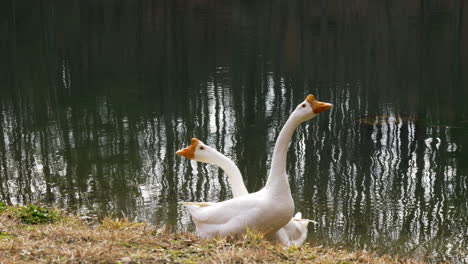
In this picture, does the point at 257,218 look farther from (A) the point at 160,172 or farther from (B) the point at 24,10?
(B) the point at 24,10

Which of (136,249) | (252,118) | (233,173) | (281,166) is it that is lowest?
(136,249)

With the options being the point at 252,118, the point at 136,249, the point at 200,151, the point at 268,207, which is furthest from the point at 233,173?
the point at 252,118

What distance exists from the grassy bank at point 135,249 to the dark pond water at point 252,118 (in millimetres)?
3066

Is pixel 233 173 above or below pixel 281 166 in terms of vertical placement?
below

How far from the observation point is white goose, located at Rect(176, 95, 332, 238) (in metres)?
6.37

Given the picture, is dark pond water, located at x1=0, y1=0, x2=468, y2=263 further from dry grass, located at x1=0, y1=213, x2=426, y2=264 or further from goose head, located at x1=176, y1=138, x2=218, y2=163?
dry grass, located at x1=0, y1=213, x2=426, y2=264

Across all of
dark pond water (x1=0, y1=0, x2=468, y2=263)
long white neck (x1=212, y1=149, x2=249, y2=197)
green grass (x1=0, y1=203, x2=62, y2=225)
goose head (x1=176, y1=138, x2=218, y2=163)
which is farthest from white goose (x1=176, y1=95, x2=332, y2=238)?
dark pond water (x1=0, y1=0, x2=468, y2=263)

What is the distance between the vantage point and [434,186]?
10117 millimetres

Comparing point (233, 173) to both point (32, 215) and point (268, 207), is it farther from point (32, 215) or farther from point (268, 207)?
point (32, 215)

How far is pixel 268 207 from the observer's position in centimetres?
637

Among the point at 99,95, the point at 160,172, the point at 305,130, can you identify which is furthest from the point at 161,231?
the point at 99,95

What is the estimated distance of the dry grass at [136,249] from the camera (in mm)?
4492

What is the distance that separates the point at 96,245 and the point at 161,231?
94cm

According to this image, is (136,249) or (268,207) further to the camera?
(268,207)
